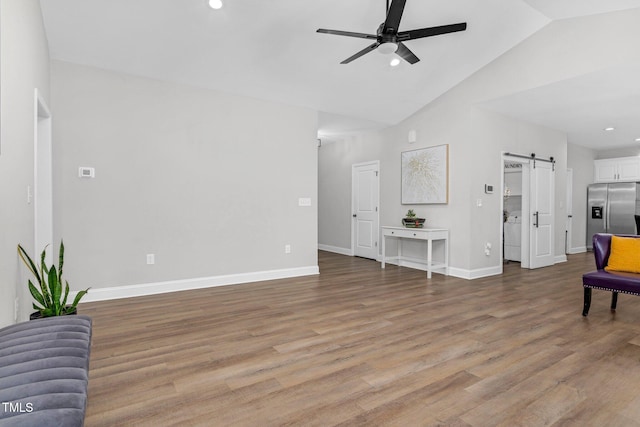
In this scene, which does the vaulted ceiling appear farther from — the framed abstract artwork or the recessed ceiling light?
the framed abstract artwork

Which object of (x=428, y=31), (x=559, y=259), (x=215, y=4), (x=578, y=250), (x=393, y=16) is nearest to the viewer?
(x=393, y=16)

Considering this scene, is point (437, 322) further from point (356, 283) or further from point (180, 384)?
point (180, 384)

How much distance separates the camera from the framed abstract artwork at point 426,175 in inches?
223

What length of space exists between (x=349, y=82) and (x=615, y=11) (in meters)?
3.08

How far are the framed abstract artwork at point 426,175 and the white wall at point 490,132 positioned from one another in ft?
0.37

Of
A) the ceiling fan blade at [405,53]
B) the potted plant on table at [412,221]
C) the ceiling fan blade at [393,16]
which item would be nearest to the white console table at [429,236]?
the potted plant on table at [412,221]

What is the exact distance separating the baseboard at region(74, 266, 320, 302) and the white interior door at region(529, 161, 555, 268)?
4076 mm

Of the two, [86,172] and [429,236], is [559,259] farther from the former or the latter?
[86,172]

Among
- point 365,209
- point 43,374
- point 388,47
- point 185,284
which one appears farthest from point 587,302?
point 185,284

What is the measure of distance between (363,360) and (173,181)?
Answer: 10.8ft

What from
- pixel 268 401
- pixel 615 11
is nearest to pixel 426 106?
pixel 615 11

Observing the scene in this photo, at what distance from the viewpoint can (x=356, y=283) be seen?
4.97m

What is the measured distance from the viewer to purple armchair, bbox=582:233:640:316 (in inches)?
123

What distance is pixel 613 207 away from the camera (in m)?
8.31
